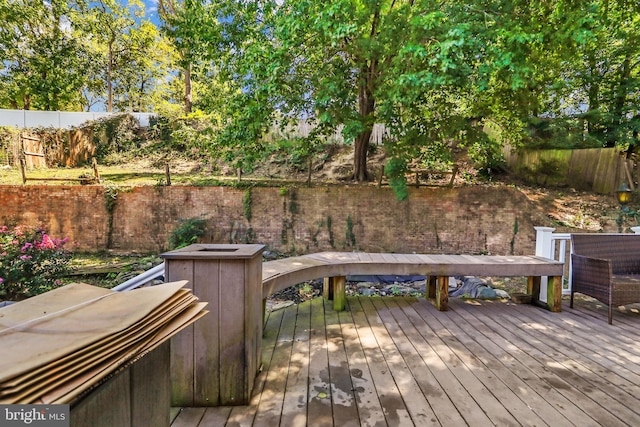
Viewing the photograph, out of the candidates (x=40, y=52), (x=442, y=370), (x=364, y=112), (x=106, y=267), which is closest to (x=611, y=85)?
(x=364, y=112)

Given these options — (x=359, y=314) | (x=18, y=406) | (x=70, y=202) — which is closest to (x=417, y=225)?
(x=359, y=314)

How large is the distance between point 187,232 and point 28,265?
3.41 meters

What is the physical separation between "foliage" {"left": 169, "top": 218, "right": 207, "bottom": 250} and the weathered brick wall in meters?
0.17

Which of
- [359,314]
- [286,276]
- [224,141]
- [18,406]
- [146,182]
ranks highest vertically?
[224,141]

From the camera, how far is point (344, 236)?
7.68m

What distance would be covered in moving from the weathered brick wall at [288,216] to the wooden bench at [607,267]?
4.22 metres

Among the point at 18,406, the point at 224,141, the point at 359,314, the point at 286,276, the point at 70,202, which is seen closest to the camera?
the point at 18,406

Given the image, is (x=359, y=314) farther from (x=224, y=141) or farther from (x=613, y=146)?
(x=613, y=146)

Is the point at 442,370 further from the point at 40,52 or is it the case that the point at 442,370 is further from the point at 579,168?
the point at 40,52

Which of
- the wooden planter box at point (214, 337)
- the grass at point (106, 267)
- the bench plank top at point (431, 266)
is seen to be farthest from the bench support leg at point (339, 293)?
the grass at point (106, 267)

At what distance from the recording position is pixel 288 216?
25.6 ft

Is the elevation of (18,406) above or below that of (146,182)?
below

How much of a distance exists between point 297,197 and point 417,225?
9.96 feet

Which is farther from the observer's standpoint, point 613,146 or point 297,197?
point 613,146
